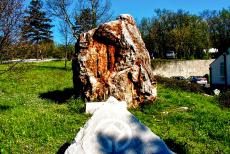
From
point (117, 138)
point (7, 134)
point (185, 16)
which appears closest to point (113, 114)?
point (117, 138)

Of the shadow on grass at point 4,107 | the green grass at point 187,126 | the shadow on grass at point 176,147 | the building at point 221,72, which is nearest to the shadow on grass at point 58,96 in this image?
the shadow on grass at point 4,107

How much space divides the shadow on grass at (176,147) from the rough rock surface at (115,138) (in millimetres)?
3068

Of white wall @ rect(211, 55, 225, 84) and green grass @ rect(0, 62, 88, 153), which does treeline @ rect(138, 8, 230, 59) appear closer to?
white wall @ rect(211, 55, 225, 84)

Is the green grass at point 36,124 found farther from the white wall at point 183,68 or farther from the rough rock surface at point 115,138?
the white wall at point 183,68

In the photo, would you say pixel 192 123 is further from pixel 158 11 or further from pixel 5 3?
pixel 158 11

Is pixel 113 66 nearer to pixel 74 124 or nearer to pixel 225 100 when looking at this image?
pixel 74 124

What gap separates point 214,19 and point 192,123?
10052 cm

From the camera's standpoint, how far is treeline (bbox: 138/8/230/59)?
93500 millimetres

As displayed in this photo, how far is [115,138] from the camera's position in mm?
8133

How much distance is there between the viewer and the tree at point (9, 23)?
14625mm

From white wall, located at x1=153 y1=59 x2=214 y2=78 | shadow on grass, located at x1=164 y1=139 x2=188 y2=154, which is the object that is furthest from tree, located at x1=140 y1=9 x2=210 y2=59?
shadow on grass, located at x1=164 y1=139 x2=188 y2=154

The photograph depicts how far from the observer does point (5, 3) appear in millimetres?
14727

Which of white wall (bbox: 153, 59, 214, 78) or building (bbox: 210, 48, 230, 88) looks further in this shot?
white wall (bbox: 153, 59, 214, 78)

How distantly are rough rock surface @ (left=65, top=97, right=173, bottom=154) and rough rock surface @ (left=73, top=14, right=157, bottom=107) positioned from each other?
28.9ft
